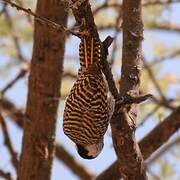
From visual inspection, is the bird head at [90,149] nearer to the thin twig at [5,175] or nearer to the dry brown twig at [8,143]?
the thin twig at [5,175]

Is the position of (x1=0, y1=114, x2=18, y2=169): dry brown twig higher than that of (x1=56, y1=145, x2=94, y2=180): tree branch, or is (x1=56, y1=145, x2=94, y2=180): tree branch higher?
(x1=0, y1=114, x2=18, y2=169): dry brown twig

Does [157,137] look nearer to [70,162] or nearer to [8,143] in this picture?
[8,143]

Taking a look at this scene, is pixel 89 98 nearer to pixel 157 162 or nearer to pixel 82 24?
pixel 82 24

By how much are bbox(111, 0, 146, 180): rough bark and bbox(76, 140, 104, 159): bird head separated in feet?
0.17

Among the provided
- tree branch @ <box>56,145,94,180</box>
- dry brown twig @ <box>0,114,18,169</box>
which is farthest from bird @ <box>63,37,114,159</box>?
tree branch @ <box>56,145,94,180</box>

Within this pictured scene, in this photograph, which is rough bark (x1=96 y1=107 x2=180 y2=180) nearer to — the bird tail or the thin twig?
the thin twig

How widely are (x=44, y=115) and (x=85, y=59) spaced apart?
44.5 inches

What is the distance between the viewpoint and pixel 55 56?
2859mm

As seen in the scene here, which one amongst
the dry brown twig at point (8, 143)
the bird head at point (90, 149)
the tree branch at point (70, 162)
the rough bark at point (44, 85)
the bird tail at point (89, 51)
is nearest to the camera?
the bird tail at point (89, 51)

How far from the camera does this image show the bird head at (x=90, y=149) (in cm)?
192

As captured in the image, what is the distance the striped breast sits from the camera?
5.72 ft

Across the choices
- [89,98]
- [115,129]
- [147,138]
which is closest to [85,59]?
[89,98]

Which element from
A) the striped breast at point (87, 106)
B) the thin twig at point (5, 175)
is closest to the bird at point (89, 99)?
the striped breast at point (87, 106)

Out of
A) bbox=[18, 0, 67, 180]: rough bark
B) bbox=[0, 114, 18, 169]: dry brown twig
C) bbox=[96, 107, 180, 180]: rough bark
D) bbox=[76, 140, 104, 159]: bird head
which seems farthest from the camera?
bbox=[0, 114, 18, 169]: dry brown twig
